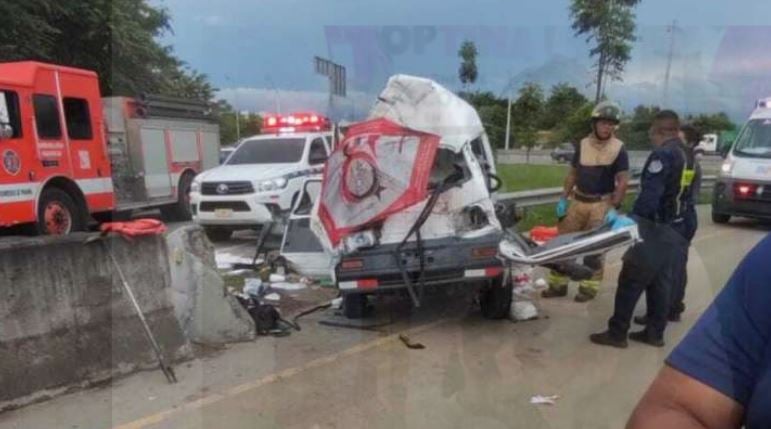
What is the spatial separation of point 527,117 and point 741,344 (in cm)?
5171

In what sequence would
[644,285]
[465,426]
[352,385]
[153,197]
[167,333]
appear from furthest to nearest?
[153,197] < [644,285] < [167,333] < [352,385] < [465,426]

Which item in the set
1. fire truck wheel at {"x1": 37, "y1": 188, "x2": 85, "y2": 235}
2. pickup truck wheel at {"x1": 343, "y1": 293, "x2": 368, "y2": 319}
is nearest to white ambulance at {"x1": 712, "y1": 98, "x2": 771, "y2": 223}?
pickup truck wheel at {"x1": 343, "y1": 293, "x2": 368, "y2": 319}

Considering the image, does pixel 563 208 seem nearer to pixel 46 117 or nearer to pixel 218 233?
pixel 218 233

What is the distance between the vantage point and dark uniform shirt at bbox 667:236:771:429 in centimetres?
123

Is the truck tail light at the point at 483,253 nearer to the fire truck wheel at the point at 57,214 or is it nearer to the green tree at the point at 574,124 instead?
the fire truck wheel at the point at 57,214

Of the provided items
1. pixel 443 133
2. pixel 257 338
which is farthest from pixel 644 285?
pixel 257 338

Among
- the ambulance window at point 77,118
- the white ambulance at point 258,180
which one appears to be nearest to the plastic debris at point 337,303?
the white ambulance at point 258,180

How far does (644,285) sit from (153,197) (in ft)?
39.4

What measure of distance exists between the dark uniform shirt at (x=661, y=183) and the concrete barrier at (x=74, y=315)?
145 inches

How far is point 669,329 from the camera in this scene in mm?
6023

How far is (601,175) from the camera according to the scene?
6.88m

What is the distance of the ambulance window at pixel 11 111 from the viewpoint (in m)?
10.4

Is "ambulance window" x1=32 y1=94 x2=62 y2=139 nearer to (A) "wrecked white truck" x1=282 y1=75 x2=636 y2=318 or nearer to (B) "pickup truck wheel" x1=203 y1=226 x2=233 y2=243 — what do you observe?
(B) "pickup truck wheel" x1=203 y1=226 x2=233 y2=243

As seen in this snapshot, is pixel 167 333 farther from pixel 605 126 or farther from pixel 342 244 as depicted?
pixel 605 126
